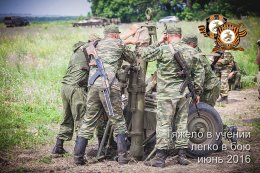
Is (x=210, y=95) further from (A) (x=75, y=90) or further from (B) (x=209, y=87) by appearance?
(A) (x=75, y=90)

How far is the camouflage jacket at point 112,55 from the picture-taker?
7.32 meters

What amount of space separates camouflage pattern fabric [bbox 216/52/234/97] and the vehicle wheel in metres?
5.76

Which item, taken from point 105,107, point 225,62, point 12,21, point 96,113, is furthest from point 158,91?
point 12,21

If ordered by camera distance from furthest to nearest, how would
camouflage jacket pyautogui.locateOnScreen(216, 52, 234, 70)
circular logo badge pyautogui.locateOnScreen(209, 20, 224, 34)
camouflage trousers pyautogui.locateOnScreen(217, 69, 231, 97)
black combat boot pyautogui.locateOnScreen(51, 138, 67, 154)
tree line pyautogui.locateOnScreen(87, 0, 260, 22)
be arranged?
tree line pyautogui.locateOnScreen(87, 0, 260, 22) < camouflage jacket pyautogui.locateOnScreen(216, 52, 234, 70) < camouflage trousers pyautogui.locateOnScreen(217, 69, 231, 97) < circular logo badge pyautogui.locateOnScreen(209, 20, 224, 34) < black combat boot pyautogui.locateOnScreen(51, 138, 67, 154)

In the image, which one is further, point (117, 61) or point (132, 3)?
point (132, 3)

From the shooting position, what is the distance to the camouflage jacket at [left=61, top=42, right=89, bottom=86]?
7.87m

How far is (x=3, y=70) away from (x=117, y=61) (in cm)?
837

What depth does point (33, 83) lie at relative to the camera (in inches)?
539

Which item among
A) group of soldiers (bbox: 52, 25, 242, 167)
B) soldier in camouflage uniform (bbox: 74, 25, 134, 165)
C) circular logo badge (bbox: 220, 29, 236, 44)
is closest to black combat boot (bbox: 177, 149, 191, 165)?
group of soldiers (bbox: 52, 25, 242, 167)

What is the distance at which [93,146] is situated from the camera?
345 inches

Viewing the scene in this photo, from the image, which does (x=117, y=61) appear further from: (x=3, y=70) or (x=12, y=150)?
(x=3, y=70)

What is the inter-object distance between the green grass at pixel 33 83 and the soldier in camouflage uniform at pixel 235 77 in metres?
0.77

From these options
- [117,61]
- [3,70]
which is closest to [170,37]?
[117,61]

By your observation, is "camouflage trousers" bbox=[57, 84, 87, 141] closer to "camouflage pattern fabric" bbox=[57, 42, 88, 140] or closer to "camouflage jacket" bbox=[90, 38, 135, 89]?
"camouflage pattern fabric" bbox=[57, 42, 88, 140]
